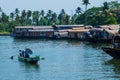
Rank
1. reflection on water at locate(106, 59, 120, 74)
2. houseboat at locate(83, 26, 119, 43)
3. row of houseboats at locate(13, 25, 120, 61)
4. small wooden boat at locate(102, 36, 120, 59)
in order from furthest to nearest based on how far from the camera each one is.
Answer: row of houseboats at locate(13, 25, 120, 61) → houseboat at locate(83, 26, 119, 43) → small wooden boat at locate(102, 36, 120, 59) → reflection on water at locate(106, 59, 120, 74)

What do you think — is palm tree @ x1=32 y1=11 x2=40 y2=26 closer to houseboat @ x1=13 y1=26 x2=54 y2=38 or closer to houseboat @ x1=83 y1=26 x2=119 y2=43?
houseboat @ x1=13 y1=26 x2=54 y2=38

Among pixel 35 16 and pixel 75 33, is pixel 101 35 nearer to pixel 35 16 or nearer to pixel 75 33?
pixel 75 33

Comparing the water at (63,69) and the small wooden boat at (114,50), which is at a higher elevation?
the small wooden boat at (114,50)

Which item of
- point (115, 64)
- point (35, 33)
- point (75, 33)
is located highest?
point (75, 33)

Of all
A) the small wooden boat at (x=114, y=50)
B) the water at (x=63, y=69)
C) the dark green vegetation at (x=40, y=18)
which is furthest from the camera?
the dark green vegetation at (x=40, y=18)

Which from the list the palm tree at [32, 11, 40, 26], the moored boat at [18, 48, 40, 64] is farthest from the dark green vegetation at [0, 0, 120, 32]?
the moored boat at [18, 48, 40, 64]

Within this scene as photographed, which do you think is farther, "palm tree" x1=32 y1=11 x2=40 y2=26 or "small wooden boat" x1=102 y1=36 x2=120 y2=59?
"palm tree" x1=32 y1=11 x2=40 y2=26

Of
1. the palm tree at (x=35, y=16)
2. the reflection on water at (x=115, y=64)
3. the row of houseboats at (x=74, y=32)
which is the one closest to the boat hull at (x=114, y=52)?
the reflection on water at (x=115, y=64)

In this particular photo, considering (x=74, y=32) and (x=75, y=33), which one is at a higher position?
(x=74, y=32)

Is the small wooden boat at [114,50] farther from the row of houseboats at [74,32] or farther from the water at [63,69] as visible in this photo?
the row of houseboats at [74,32]

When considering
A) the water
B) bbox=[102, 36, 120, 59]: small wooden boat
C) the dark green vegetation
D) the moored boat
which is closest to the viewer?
the water

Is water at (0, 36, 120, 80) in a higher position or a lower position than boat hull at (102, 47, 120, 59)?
lower

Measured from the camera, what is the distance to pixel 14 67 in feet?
124

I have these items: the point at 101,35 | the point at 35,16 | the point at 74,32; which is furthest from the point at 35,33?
the point at 35,16
